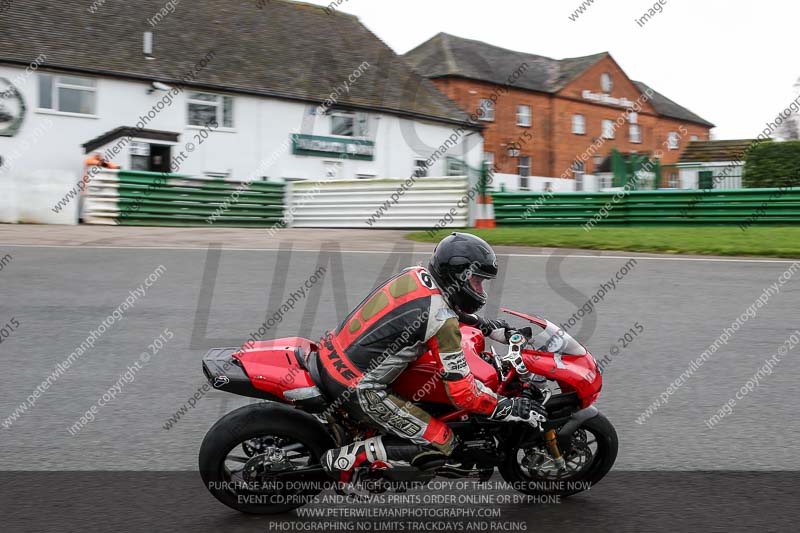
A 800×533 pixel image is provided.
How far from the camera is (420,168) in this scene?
36562 mm

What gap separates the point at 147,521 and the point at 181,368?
10.7 ft

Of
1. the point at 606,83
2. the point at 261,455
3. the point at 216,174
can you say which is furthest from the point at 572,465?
the point at 606,83

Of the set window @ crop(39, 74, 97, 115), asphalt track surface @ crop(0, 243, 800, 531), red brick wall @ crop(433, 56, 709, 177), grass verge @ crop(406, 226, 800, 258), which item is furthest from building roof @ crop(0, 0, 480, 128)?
asphalt track surface @ crop(0, 243, 800, 531)

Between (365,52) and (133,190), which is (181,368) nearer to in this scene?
(133,190)

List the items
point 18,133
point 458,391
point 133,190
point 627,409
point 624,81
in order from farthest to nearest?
point 624,81 → point 18,133 → point 133,190 → point 627,409 → point 458,391

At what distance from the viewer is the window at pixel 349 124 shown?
3359 cm

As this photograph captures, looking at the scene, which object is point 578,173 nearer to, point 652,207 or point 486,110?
point 486,110

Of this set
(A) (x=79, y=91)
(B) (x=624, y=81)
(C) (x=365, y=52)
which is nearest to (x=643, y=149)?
(B) (x=624, y=81)

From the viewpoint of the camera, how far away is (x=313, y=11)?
37.5 m

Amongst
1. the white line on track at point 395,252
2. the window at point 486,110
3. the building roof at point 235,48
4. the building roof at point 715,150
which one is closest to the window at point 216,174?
the building roof at point 235,48

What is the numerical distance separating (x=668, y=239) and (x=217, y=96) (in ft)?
61.1

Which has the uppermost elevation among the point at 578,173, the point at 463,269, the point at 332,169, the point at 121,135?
the point at 578,173

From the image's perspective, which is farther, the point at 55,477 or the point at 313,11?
the point at 313,11

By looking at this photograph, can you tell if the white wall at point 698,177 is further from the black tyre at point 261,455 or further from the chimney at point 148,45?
the black tyre at point 261,455
